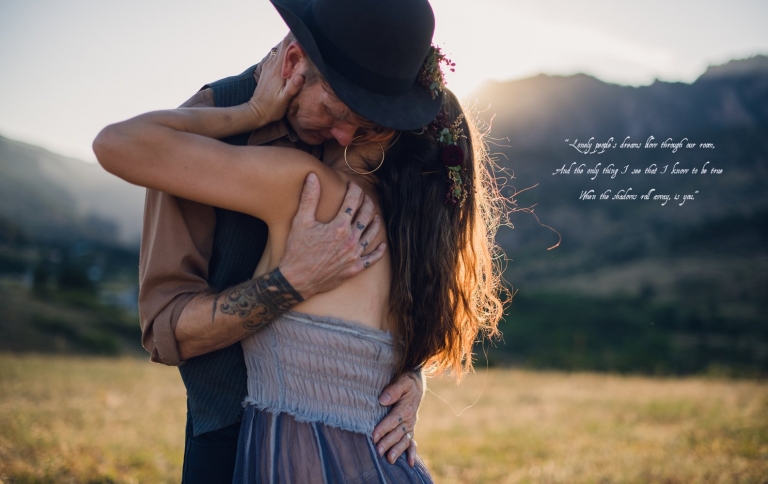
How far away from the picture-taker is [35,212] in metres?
46.5

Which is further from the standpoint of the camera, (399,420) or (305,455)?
(399,420)

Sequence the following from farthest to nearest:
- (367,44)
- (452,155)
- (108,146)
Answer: (452,155)
(367,44)
(108,146)

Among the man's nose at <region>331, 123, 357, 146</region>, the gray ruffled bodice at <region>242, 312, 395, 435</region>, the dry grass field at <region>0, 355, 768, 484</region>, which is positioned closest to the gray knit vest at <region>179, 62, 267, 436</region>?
the gray ruffled bodice at <region>242, 312, 395, 435</region>

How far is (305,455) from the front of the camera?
6.54 ft

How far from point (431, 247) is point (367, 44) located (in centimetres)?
83

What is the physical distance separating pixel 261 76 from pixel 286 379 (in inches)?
46.5

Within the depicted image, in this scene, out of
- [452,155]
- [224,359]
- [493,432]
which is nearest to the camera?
[224,359]

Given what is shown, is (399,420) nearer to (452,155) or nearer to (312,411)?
(312,411)

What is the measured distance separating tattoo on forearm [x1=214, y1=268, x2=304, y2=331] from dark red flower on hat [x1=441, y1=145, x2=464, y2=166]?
0.85m

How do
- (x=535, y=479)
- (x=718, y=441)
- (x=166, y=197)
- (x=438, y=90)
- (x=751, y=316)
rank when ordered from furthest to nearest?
(x=751, y=316)
(x=718, y=441)
(x=535, y=479)
(x=438, y=90)
(x=166, y=197)

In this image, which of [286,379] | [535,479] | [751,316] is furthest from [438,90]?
[751,316]

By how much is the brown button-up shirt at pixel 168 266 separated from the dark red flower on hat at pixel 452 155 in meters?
0.98

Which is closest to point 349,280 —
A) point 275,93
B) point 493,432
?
point 275,93

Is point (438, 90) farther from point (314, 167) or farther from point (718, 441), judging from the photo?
point (718, 441)
